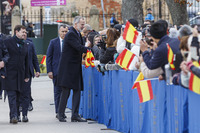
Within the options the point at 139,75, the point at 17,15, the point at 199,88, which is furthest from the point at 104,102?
the point at 17,15

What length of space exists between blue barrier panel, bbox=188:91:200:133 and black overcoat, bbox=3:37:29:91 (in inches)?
233

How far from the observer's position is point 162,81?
25.4 ft

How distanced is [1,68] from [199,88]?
6426 mm

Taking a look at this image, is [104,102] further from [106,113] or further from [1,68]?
[1,68]

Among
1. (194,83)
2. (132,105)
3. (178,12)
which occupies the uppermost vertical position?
(178,12)

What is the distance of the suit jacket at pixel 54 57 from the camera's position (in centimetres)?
1336

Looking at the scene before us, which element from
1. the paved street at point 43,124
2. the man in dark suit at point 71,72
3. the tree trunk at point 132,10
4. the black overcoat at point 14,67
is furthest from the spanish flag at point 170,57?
the tree trunk at point 132,10

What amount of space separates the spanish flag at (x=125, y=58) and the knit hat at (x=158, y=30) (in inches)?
58.2

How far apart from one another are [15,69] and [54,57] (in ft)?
4.89

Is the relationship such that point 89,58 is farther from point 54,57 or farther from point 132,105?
point 132,105

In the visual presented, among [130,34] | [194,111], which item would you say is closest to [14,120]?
[130,34]

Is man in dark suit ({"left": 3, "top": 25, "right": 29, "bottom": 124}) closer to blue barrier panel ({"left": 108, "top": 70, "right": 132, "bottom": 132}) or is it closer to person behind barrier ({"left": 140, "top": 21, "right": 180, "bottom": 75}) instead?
blue barrier panel ({"left": 108, "top": 70, "right": 132, "bottom": 132})

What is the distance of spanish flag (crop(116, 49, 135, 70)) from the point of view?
9.54m

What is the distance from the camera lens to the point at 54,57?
13.5 metres
